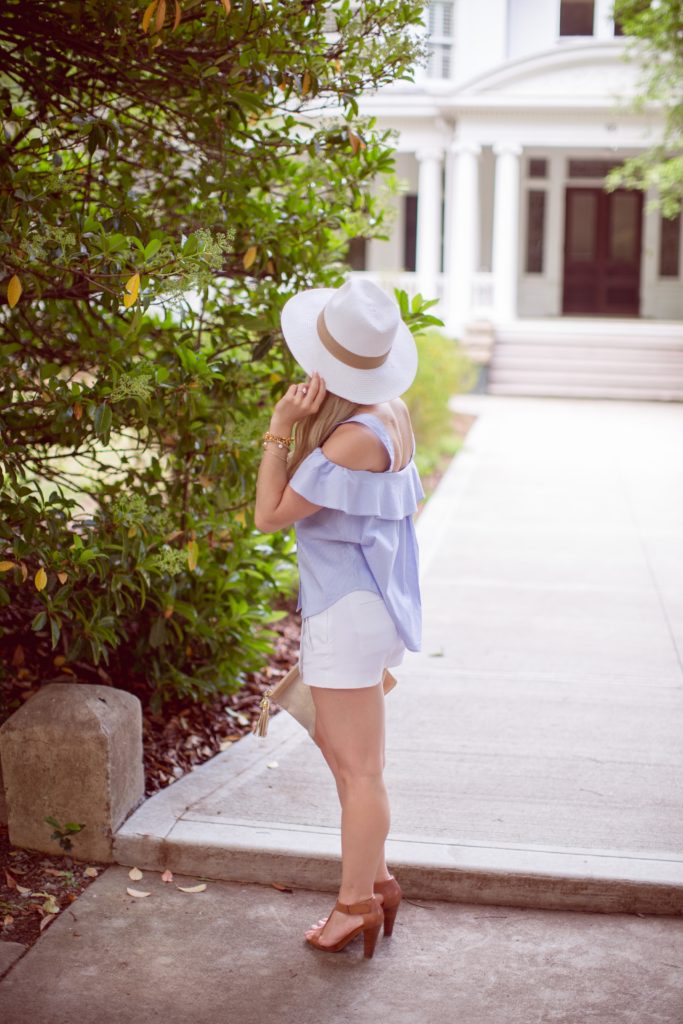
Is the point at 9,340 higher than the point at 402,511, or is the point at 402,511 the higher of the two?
the point at 9,340

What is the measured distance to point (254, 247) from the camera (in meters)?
4.64

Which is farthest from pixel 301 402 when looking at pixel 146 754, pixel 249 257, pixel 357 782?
pixel 146 754

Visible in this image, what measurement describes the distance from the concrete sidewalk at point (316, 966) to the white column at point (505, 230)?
20.3 m

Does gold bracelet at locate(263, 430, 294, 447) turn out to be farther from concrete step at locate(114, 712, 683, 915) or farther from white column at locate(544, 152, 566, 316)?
white column at locate(544, 152, 566, 316)

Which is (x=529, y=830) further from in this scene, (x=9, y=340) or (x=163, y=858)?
(x=9, y=340)

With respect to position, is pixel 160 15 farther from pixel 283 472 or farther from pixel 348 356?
pixel 283 472

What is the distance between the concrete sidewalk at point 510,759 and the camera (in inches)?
155

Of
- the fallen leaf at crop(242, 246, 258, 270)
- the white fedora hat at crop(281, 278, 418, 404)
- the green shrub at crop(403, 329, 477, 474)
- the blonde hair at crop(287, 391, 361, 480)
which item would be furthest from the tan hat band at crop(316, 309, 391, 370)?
the green shrub at crop(403, 329, 477, 474)

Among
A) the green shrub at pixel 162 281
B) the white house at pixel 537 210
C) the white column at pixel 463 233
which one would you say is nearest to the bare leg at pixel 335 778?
the green shrub at pixel 162 281

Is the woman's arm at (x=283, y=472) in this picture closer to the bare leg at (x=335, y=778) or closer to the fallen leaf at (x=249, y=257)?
the bare leg at (x=335, y=778)

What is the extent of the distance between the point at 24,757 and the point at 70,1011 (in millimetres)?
1031

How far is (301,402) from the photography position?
3.34 m

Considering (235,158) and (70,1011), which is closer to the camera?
(70,1011)

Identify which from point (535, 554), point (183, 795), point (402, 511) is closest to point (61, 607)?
point (183, 795)
